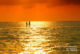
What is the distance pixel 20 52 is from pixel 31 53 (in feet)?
5.10

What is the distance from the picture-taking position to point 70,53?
24.9 metres

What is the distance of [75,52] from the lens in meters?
25.4

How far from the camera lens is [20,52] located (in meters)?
26.0

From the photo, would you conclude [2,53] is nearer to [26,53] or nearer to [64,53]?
[26,53]

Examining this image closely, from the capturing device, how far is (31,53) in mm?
25484

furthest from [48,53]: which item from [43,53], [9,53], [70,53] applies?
[9,53]

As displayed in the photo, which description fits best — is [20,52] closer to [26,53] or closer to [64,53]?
[26,53]

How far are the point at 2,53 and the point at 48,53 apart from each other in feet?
18.9

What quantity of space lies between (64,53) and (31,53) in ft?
13.8

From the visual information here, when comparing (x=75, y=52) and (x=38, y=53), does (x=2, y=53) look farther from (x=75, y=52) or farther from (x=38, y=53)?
(x=75, y=52)

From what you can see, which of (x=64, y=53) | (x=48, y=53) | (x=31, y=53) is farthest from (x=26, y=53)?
(x=64, y=53)

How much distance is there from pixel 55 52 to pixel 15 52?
17.2 feet

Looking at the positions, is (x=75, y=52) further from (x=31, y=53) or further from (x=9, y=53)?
(x=9, y=53)

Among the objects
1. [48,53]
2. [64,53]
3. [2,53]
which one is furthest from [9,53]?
[64,53]
